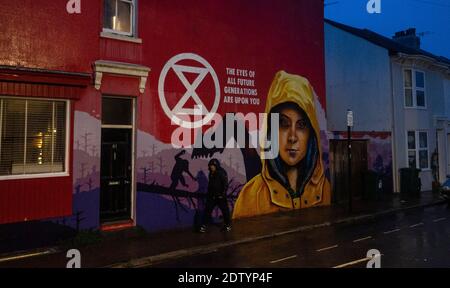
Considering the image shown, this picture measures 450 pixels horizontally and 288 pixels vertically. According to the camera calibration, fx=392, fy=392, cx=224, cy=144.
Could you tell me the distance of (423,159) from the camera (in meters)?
20.4

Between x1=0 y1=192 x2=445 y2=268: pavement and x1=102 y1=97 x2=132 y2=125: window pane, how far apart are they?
2759 mm

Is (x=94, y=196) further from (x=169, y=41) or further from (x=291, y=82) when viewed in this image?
(x=291, y=82)

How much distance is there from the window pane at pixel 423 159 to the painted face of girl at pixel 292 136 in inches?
366

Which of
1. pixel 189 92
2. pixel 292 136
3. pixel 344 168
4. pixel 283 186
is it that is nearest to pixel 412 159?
pixel 344 168

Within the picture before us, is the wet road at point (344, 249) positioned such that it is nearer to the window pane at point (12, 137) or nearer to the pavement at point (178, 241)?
the pavement at point (178, 241)

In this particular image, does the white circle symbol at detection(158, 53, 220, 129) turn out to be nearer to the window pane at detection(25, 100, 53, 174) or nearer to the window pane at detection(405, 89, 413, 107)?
the window pane at detection(25, 100, 53, 174)

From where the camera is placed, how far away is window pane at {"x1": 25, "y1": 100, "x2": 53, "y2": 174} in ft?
28.3

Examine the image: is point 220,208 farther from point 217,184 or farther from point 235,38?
point 235,38

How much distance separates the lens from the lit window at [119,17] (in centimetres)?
997

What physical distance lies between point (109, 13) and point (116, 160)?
375 centimetres

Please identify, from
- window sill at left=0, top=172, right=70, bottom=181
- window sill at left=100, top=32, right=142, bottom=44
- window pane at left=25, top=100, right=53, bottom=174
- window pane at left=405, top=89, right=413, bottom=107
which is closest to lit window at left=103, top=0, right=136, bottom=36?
window sill at left=100, top=32, right=142, bottom=44

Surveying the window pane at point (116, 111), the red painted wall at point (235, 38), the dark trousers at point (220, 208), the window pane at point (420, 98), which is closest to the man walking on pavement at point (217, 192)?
the dark trousers at point (220, 208)
